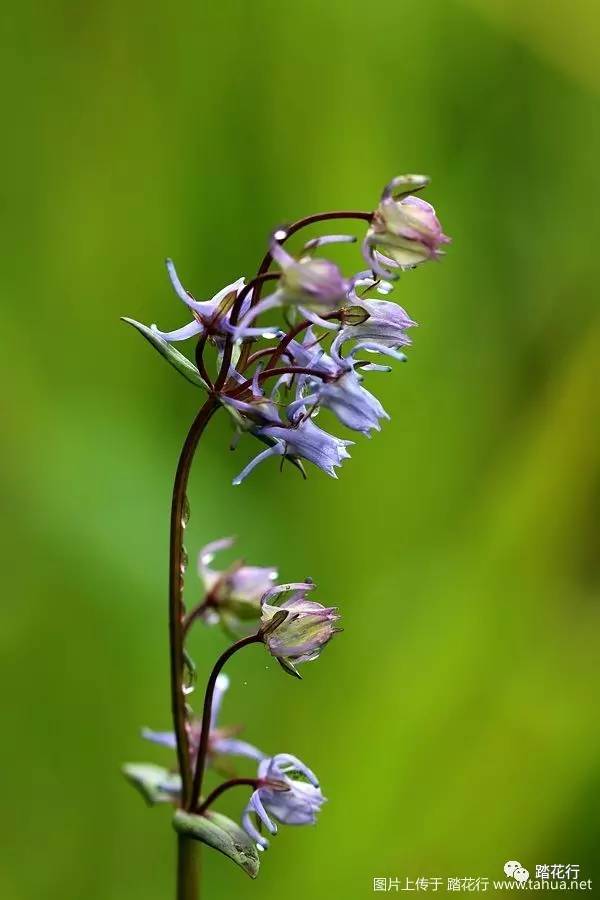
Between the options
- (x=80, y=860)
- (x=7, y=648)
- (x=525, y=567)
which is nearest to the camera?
(x=80, y=860)

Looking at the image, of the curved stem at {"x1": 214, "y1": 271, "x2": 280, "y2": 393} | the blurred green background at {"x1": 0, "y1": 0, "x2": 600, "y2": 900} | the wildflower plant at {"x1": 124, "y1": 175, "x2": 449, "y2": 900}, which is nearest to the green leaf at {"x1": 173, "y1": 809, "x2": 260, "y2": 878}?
the wildflower plant at {"x1": 124, "y1": 175, "x2": 449, "y2": 900}

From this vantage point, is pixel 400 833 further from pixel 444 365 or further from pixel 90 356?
pixel 90 356

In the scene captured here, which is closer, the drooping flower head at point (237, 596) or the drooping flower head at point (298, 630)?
the drooping flower head at point (298, 630)

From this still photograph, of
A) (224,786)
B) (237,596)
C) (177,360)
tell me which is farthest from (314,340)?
(224,786)

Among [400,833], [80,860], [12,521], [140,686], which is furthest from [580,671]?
[12,521]

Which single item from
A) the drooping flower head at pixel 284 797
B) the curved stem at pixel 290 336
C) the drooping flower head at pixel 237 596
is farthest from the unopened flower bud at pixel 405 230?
the drooping flower head at pixel 284 797

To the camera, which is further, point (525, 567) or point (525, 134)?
point (525, 134)

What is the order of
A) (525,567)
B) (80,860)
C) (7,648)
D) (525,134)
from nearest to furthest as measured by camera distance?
(80,860)
(7,648)
(525,567)
(525,134)

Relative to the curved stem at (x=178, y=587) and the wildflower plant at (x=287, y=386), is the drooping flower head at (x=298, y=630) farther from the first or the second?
the curved stem at (x=178, y=587)
